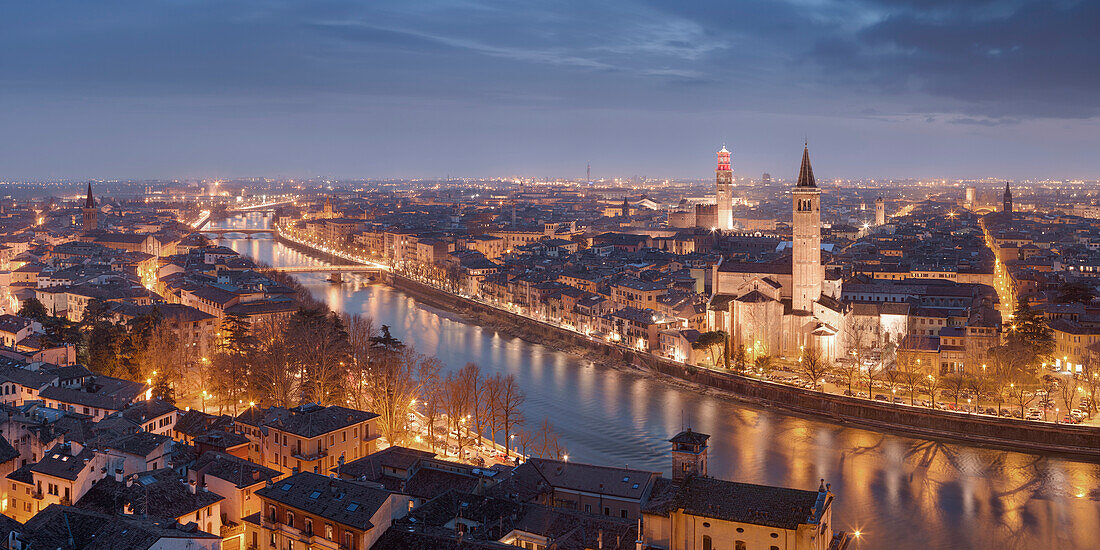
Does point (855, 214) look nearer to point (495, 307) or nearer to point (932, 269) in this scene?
point (932, 269)

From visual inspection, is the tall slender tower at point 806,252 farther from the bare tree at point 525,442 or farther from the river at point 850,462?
the bare tree at point 525,442

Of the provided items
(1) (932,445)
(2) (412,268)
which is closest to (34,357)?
(1) (932,445)

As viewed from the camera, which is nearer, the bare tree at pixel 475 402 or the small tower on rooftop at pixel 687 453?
the small tower on rooftop at pixel 687 453

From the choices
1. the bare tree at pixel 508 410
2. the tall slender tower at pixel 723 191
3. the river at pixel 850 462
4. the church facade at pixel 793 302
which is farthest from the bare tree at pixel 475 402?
the tall slender tower at pixel 723 191

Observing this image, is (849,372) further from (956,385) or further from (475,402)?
(475,402)

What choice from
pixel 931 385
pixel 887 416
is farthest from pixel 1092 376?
pixel 887 416
